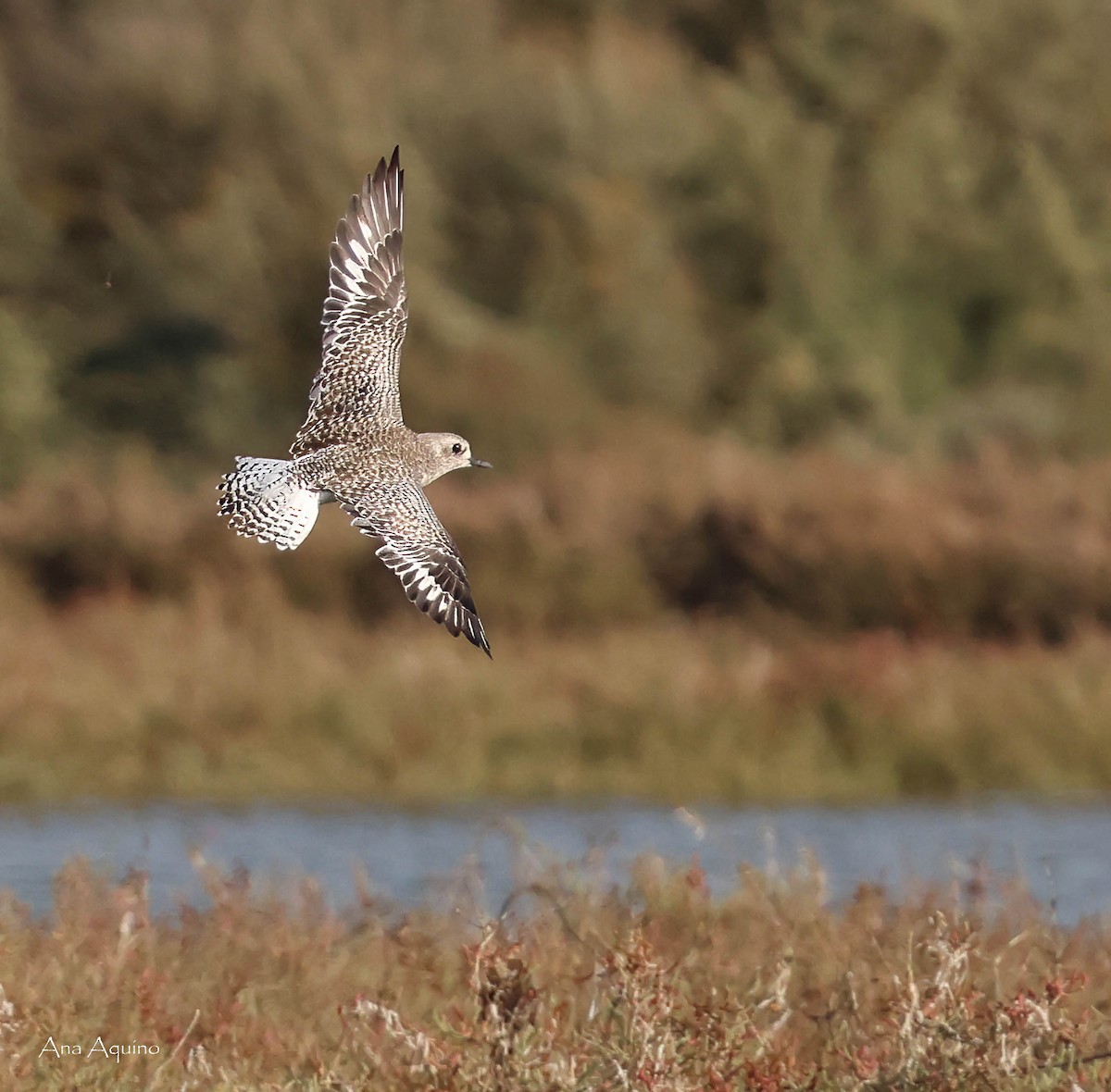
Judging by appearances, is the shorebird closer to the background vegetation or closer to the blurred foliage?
the background vegetation

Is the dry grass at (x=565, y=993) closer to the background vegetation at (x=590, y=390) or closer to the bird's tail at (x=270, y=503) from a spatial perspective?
the bird's tail at (x=270, y=503)

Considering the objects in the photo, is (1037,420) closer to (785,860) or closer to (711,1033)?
(785,860)

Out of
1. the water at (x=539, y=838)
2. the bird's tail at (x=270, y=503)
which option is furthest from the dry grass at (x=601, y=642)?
the bird's tail at (x=270, y=503)

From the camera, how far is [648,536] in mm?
22859

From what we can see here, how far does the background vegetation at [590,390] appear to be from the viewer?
18.3 meters

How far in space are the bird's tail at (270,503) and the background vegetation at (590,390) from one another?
30.8 feet

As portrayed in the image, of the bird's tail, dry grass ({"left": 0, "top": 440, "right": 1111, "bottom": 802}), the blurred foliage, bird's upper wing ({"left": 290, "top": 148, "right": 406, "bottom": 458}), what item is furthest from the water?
the blurred foliage

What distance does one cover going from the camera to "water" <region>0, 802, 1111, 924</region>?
14930 mm

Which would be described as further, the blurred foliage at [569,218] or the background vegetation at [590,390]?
the blurred foliage at [569,218]

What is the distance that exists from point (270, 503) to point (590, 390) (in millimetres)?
20719

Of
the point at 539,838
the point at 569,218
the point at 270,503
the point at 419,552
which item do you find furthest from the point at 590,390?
the point at 419,552

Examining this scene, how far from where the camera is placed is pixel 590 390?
93.5 ft

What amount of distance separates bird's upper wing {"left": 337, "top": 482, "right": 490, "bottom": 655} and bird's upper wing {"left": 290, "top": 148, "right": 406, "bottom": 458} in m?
0.58

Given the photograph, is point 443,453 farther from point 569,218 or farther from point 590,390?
point 569,218
